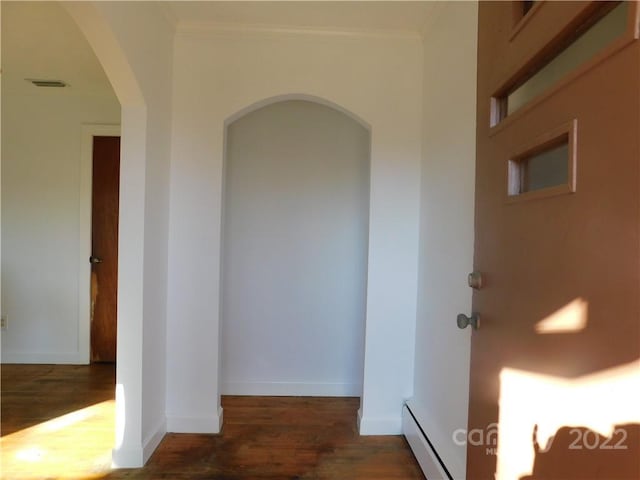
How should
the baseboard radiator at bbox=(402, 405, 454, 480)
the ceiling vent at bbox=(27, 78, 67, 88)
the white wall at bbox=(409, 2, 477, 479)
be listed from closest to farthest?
the white wall at bbox=(409, 2, 477, 479) → the baseboard radiator at bbox=(402, 405, 454, 480) → the ceiling vent at bbox=(27, 78, 67, 88)

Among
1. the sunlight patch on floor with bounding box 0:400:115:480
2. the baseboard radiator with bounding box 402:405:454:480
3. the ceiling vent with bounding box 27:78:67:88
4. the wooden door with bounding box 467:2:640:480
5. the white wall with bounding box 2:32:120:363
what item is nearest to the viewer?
the wooden door with bounding box 467:2:640:480

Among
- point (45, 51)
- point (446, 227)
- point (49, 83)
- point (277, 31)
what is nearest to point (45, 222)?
point (49, 83)

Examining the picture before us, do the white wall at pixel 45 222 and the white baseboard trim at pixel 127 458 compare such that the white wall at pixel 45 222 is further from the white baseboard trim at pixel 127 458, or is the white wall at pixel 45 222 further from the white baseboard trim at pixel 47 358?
the white baseboard trim at pixel 127 458

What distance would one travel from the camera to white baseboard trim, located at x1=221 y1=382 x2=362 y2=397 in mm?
2961

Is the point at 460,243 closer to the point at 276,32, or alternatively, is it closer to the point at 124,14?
the point at 276,32

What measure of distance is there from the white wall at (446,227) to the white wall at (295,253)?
756mm

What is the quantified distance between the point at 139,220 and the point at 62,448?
1363 mm

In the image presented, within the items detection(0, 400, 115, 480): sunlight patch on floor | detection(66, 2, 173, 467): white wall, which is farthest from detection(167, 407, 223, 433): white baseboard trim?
detection(0, 400, 115, 480): sunlight patch on floor

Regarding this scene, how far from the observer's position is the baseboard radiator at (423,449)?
1801mm

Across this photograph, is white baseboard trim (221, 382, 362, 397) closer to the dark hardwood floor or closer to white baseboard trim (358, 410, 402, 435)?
the dark hardwood floor

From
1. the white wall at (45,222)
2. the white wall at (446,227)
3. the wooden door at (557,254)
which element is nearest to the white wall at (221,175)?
the white wall at (446,227)

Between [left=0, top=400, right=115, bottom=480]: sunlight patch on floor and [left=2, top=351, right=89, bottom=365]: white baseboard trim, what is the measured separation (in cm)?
103

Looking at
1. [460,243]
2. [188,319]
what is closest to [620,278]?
[460,243]

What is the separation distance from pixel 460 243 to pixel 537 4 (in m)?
0.98
